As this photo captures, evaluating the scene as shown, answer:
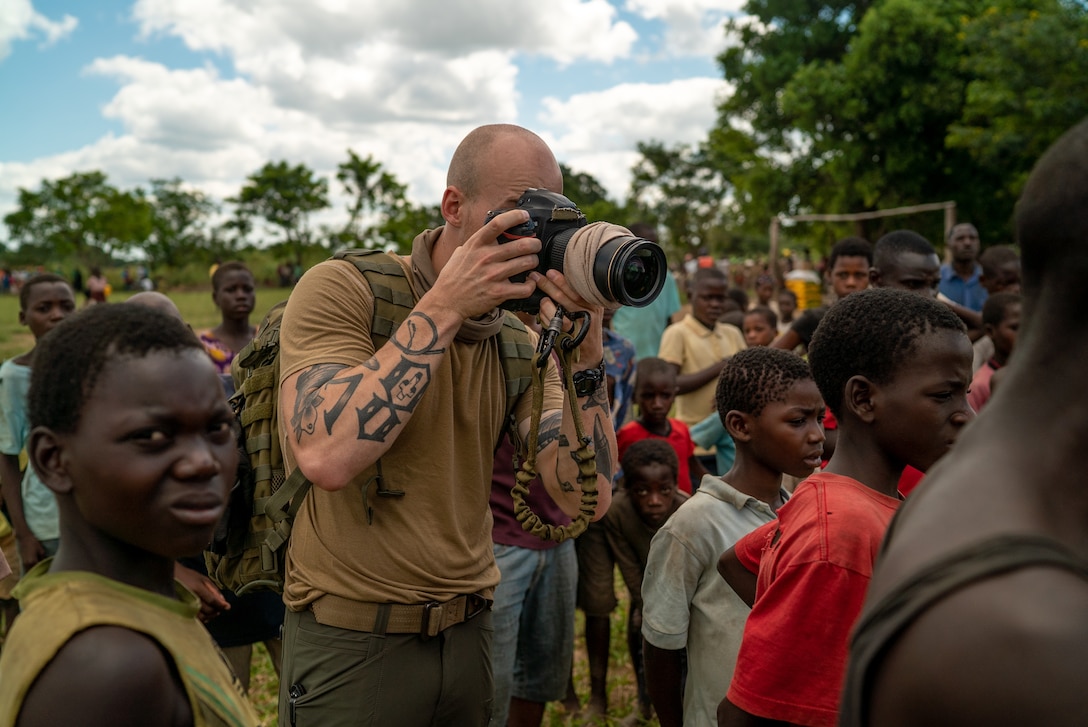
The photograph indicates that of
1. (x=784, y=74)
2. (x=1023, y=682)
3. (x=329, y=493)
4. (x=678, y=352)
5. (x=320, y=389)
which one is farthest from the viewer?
(x=784, y=74)

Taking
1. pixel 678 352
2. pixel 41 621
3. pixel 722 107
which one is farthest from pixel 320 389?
pixel 722 107

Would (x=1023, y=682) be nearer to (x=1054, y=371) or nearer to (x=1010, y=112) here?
(x=1054, y=371)

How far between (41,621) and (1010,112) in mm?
19189

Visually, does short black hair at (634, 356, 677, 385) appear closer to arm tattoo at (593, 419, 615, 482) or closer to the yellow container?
arm tattoo at (593, 419, 615, 482)

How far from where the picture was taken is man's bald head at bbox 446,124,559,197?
2291mm

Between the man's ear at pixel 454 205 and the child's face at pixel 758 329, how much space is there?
14.1ft

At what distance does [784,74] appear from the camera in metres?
25.2

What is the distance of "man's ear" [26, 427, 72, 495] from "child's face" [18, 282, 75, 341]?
11.3ft

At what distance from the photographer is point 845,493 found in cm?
177

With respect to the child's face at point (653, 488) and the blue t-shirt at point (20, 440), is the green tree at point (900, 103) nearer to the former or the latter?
the child's face at point (653, 488)

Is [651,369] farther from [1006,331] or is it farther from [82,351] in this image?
[82,351]

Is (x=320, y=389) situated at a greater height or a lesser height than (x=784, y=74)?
lesser

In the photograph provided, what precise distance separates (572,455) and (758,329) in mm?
4178

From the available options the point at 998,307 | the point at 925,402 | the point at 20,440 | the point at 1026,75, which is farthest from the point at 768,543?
the point at 1026,75
